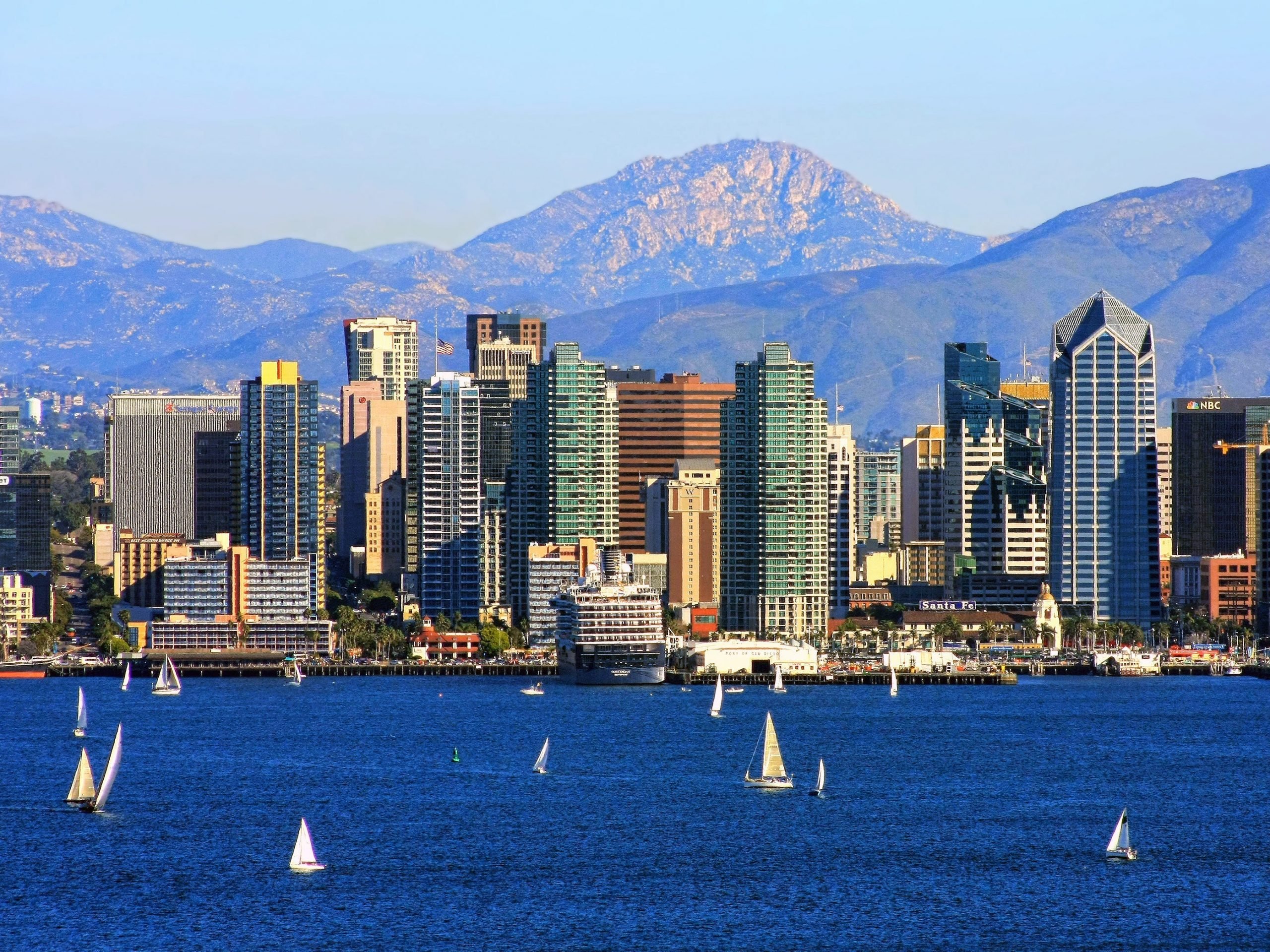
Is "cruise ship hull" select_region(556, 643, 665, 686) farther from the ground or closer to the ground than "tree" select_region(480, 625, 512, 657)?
closer to the ground

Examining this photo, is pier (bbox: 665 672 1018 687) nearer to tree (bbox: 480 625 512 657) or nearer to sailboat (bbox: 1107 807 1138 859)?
tree (bbox: 480 625 512 657)

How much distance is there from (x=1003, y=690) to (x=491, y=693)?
3321 cm

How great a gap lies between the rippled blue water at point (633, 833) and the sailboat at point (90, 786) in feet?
2.20

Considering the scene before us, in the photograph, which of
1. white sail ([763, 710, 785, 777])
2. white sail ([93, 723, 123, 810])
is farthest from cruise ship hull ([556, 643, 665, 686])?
white sail ([93, 723, 123, 810])

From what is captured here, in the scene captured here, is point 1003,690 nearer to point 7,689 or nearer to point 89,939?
point 7,689

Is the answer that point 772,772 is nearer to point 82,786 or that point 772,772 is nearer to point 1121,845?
point 1121,845

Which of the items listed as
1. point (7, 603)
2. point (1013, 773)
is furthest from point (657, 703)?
point (7, 603)

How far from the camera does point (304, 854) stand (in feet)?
263

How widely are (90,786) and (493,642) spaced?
9234cm

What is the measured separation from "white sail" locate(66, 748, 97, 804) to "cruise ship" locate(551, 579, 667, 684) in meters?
72.2

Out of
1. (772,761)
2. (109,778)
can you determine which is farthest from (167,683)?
(772,761)

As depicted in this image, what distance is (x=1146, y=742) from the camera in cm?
12412

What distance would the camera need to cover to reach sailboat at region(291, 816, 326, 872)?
80.0 metres

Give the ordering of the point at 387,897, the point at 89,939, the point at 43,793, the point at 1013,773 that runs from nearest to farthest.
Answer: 1. the point at 89,939
2. the point at 387,897
3. the point at 43,793
4. the point at 1013,773
